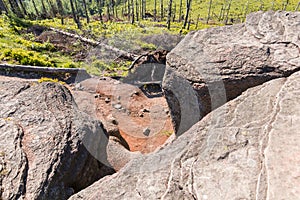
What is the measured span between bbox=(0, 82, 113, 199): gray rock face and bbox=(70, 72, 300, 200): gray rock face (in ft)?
3.35

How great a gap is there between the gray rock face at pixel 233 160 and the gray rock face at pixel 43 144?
102 cm

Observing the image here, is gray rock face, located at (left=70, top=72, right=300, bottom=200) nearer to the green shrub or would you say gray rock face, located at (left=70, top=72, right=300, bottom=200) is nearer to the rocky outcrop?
the rocky outcrop

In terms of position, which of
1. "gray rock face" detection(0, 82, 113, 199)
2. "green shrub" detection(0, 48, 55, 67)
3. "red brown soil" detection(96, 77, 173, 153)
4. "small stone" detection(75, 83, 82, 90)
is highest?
"gray rock face" detection(0, 82, 113, 199)

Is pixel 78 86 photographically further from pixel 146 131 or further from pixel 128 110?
pixel 146 131

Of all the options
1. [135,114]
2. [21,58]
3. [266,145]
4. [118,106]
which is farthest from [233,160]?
[21,58]

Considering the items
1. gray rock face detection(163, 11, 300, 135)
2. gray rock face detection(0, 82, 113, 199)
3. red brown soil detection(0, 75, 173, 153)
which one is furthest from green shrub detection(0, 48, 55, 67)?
gray rock face detection(163, 11, 300, 135)

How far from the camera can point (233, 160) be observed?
118 inches

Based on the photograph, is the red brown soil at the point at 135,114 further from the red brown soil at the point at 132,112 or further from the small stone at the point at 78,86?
the small stone at the point at 78,86

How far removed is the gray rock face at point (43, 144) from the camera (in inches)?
165

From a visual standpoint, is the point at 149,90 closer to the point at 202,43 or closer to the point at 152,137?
the point at 152,137

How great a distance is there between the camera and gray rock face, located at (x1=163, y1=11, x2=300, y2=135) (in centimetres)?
500

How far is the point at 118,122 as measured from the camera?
1114 centimetres

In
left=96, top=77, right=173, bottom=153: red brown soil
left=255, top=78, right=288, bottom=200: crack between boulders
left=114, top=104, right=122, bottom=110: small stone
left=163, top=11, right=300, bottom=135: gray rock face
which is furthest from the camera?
left=114, top=104, right=122, bottom=110: small stone

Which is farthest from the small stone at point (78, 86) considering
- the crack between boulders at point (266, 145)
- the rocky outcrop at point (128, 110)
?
the crack between boulders at point (266, 145)
